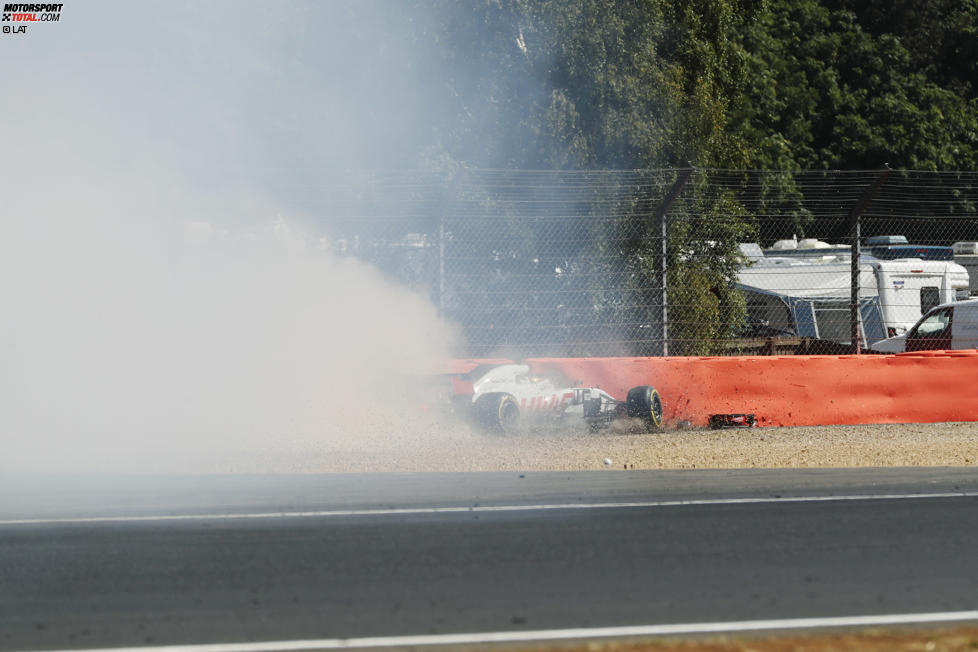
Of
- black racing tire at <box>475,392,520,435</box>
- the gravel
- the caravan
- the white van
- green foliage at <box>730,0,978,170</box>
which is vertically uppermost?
green foliage at <box>730,0,978,170</box>

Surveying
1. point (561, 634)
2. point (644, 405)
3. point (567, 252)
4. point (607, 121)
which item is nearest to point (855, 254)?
point (567, 252)

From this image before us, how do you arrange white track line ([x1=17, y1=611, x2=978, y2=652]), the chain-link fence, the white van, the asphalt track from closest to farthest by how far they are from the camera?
white track line ([x1=17, y1=611, x2=978, y2=652])
the asphalt track
the chain-link fence
the white van

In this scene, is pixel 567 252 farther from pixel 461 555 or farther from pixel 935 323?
pixel 461 555

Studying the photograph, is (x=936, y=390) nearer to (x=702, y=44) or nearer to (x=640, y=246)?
(x=640, y=246)

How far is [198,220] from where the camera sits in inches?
576

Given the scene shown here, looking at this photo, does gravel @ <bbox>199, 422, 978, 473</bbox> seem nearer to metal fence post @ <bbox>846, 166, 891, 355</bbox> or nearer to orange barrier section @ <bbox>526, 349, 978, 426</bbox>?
orange barrier section @ <bbox>526, 349, 978, 426</bbox>

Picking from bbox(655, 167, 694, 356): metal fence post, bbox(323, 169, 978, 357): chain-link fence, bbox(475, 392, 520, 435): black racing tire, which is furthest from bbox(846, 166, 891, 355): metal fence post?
bbox(475, 392, 520, 435): black racing tire

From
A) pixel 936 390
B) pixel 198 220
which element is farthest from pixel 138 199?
pixel 936 390

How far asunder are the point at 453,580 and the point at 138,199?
980 cm

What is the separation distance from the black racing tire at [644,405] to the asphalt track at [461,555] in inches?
121

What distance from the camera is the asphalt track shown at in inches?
206

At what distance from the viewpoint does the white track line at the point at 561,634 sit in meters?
4.77

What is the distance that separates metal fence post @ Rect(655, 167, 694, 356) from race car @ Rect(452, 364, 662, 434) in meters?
1.02
